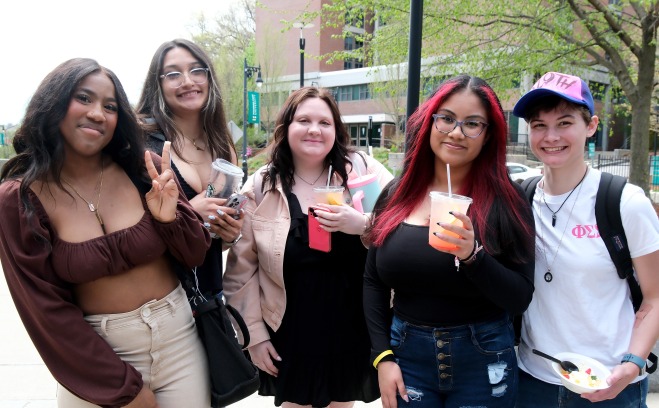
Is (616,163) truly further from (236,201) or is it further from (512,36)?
(236,201)

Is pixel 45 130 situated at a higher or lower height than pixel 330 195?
higher

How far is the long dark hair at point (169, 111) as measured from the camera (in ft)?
8.45

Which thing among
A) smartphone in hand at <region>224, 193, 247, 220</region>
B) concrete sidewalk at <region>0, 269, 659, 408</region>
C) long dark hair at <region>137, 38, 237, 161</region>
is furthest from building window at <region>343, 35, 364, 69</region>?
smartphone in hand at <region>224, 193, 247, 220</region>

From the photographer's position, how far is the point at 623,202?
1.88m

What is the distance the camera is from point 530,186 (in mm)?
2230

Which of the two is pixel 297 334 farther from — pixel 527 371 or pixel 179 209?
pixel 527 371

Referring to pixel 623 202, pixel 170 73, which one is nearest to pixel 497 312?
pixel 623 202

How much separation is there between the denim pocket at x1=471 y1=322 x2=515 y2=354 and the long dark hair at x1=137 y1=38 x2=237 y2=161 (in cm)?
168

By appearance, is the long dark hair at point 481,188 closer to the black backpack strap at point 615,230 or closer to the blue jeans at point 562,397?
the black backpack strap at point 615,230

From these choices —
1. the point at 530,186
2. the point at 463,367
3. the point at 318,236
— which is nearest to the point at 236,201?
the point at 318,236

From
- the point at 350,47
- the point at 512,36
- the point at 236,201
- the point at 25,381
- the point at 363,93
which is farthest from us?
the point at 350,47

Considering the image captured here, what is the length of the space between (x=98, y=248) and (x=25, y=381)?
10.1ft

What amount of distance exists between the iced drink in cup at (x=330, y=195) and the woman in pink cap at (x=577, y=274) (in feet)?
3.06

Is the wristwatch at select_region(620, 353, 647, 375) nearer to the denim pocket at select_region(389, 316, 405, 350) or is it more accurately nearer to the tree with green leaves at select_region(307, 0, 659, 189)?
the denim pocket at select_region(389, 316, 405, 350)
